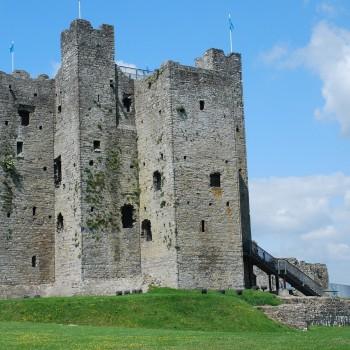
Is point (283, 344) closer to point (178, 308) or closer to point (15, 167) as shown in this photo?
point (178, 308)

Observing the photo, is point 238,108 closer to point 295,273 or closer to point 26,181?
point 295,273

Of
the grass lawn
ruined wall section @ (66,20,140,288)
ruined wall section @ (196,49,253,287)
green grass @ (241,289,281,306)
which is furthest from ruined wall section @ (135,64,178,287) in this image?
ruined wall section @ (196,49,253,287)

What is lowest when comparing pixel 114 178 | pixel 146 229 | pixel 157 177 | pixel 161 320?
pixel 161 320

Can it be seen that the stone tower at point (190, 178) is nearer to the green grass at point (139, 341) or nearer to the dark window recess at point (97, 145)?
the dark window recess at point (97, 145)

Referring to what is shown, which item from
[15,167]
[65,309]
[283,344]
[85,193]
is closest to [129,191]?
[85,193]

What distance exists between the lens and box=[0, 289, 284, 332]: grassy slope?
1190 inches

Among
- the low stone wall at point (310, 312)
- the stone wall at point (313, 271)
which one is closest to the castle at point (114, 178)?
the low stone wall at point (310, 312)

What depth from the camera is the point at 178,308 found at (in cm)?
3183

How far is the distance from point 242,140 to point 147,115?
6.68m

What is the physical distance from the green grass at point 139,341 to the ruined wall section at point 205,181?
1359 centimetres

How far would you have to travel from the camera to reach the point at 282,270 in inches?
1633

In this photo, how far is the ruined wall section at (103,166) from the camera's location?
3938 cm

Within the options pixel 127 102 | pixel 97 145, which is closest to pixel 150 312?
pixel 97 145

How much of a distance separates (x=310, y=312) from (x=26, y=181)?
16.8 m
